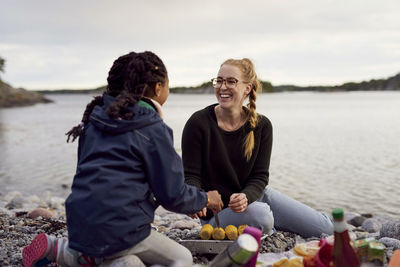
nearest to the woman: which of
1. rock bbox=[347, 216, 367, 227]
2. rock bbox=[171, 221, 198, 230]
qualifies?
rock bbox=[171, 221, 198, 230]

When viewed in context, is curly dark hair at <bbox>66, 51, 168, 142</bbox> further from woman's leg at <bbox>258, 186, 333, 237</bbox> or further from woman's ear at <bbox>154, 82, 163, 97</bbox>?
woman's leg at <bbox>258, 186, 333, 237</bbox>

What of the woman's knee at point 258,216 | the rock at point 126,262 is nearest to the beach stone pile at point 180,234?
the woman's knee at point 258,216

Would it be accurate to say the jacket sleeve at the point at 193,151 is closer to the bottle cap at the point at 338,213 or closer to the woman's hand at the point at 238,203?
the woman's hand at the point at 238,203

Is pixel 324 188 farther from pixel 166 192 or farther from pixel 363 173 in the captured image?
pixel 166 192

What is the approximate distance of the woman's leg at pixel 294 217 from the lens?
4.38 metres

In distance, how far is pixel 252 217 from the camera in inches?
155

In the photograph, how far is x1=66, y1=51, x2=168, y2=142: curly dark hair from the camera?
269cm

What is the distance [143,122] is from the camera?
2.66 meters

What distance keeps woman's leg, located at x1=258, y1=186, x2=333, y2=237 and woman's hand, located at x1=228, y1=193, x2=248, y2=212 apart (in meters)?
0.70

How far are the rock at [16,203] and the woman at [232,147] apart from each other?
5.40m

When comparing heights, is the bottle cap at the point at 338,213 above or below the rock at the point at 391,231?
above

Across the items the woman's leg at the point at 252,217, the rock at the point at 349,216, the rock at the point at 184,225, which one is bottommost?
the rock at the point at 349,216

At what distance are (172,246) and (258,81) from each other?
6.43 feet

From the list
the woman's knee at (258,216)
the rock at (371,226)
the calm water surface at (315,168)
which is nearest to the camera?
the woman's knee at (258,216)
